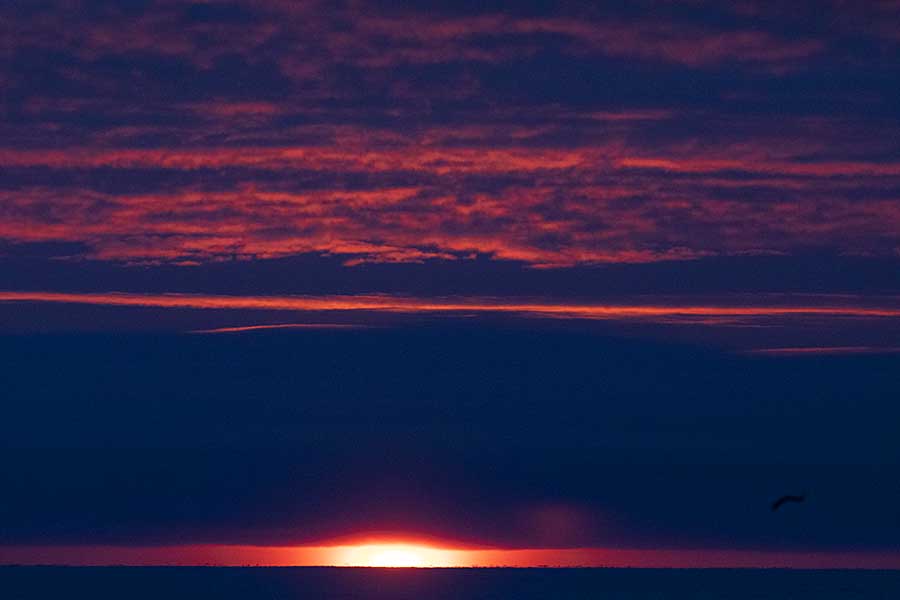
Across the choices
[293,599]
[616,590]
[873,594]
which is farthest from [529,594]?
[873,594]

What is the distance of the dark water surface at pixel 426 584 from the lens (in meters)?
29.7

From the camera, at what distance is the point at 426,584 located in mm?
30812

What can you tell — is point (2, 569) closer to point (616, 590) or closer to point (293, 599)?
point (293, 599)

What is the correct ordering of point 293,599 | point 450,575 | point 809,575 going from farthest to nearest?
point 809,575, point 450,575, point 293,599

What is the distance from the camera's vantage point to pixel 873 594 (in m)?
32.6

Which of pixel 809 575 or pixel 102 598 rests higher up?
pixel 809 575

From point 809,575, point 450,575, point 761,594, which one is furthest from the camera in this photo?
point 809,575

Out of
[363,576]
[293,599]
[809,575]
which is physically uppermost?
[809,575]

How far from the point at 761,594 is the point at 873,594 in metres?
3.60

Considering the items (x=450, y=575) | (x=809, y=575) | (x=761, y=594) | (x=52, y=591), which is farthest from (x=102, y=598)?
(x=809, y=575)

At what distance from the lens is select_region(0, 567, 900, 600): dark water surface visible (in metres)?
29.7

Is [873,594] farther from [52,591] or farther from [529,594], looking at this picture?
[52,591]

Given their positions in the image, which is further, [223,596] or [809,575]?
[809,575]

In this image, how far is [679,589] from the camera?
30797 mm
